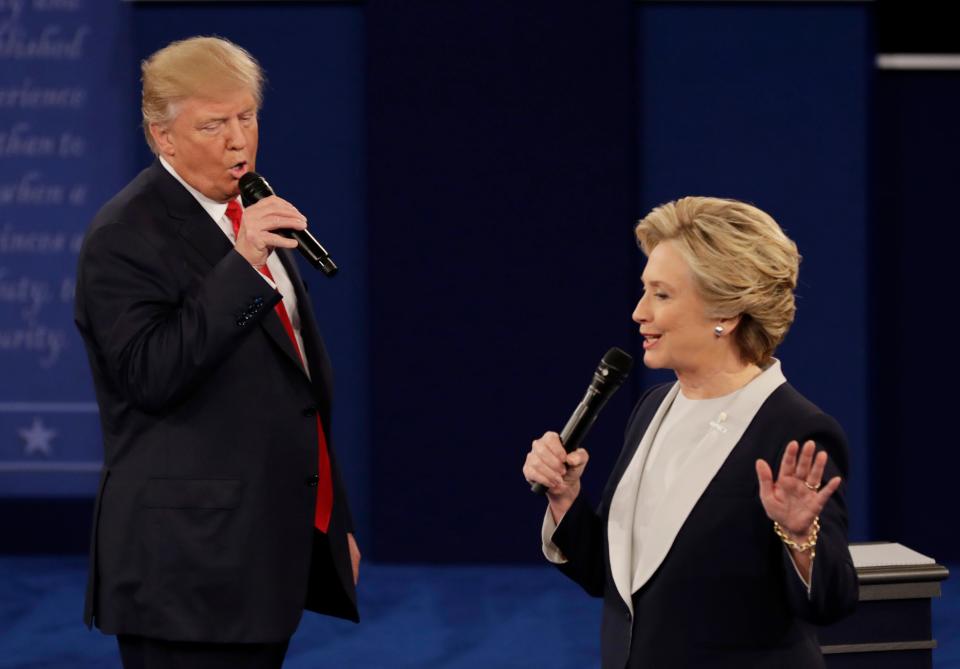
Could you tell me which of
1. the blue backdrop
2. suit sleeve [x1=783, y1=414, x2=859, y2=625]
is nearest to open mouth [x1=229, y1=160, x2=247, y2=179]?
suit sleeve [x1=783, y1=414, x2=859, y2=625]

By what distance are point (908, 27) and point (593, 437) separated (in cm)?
196

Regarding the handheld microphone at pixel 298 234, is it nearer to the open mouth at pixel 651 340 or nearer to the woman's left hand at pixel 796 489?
the open mouth at pixel 651 340

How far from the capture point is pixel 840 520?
6.63 ft

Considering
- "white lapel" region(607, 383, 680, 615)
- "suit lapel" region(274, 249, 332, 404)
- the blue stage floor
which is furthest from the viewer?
the blue stage floor

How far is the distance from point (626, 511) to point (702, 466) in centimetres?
16

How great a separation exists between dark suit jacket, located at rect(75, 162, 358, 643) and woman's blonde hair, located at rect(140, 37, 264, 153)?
12cm

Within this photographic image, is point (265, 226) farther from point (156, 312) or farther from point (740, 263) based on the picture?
point (740, 263)

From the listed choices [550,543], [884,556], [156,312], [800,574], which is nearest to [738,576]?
[800,574]

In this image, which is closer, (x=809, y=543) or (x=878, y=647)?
(x=809, y=543)

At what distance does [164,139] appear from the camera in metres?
2.51

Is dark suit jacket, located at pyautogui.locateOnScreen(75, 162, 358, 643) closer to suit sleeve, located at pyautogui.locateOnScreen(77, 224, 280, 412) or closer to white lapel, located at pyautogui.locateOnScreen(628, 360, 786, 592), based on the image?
suit sleeve, located at pyautogui.locateOnScreen(77, 224, 280, 412)

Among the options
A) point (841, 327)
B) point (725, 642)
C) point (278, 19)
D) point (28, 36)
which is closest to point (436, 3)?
point (278, 19)

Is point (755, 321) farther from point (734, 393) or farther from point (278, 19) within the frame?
point (278, 19)

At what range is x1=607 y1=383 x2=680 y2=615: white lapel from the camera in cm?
218
